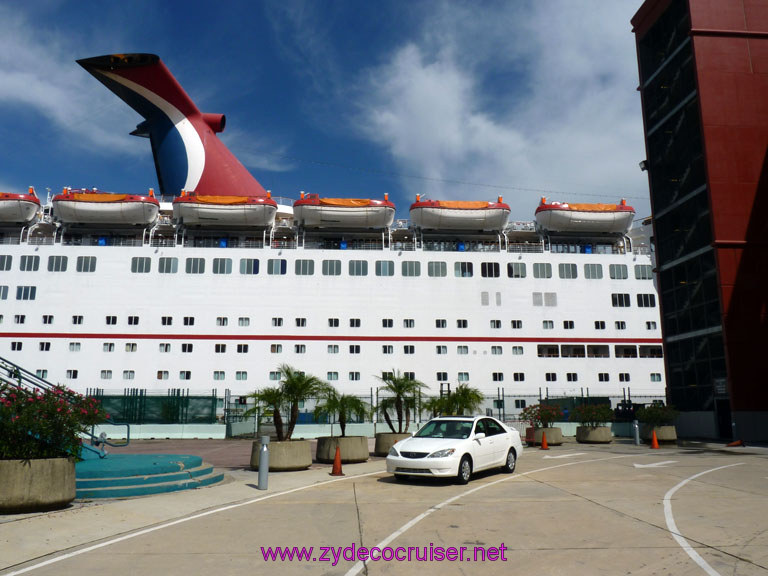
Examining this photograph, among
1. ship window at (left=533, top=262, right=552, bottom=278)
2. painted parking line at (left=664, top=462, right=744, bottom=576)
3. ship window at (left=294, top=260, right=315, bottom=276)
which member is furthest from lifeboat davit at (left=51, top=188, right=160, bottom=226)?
painted parking line at (left=664, top=462, right=744, bottom=576)

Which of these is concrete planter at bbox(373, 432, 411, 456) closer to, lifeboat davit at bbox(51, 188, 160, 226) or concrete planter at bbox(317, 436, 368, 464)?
concrete planter at bbox(317, 436, 368, 464)

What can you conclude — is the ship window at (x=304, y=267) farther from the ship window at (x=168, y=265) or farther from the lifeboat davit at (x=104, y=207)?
the lifeboat davit at (x=104, y=207)

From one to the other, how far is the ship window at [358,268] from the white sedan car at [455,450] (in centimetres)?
A: 2574

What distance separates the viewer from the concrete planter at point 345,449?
17.7m

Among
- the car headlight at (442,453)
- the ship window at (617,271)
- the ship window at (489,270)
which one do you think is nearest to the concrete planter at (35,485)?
the car headlight at (442,453)

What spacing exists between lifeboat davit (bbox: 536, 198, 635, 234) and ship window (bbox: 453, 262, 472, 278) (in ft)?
20.6

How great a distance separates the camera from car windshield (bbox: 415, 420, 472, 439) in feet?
43.3

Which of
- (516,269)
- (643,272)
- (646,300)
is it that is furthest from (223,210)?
(646,300)

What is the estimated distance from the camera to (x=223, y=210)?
39188mm

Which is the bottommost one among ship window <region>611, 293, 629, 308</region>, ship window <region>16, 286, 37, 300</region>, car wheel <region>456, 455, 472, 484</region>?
car wheel <region>456, 455, 472, 484</region>

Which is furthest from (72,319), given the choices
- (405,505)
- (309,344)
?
(405,505)

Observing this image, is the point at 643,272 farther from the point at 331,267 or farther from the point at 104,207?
the point at 104,207

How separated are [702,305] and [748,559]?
26.0 metres

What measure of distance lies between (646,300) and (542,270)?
7.48 m
